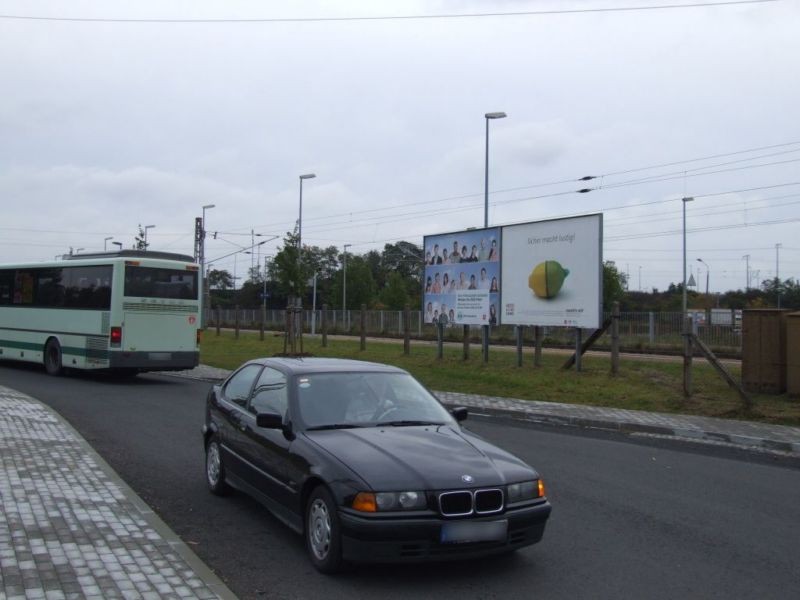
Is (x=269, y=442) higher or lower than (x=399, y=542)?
higher

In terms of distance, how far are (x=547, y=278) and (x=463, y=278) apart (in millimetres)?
3492

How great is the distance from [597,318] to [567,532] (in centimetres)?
1291

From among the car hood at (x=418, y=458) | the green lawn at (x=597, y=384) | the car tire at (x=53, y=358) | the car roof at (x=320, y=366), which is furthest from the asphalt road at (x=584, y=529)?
the car tire at (x=53, y=358)

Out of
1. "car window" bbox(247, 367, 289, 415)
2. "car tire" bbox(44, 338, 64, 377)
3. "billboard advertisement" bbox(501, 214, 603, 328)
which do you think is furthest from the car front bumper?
"car tire" bbox(44, 338, 64, 377)

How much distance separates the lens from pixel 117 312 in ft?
61.9

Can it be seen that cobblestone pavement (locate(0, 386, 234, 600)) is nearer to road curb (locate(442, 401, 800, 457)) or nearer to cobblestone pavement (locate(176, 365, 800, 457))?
road curb (locate(442, 401, 800, 457))

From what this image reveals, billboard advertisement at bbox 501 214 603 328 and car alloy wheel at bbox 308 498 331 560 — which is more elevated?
billboard advertisement at bbox 501 214 603 328

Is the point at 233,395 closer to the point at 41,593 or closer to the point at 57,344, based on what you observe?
the point at 41,593

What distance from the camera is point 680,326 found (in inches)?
1305

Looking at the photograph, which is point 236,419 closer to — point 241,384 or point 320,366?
point 241,384

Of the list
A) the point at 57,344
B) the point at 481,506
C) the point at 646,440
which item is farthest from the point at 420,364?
the point at 481,506

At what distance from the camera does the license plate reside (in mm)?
4918

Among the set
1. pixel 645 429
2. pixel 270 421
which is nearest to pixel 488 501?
pixel 270 421

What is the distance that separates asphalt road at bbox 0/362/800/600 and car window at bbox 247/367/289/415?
98 centimetres
